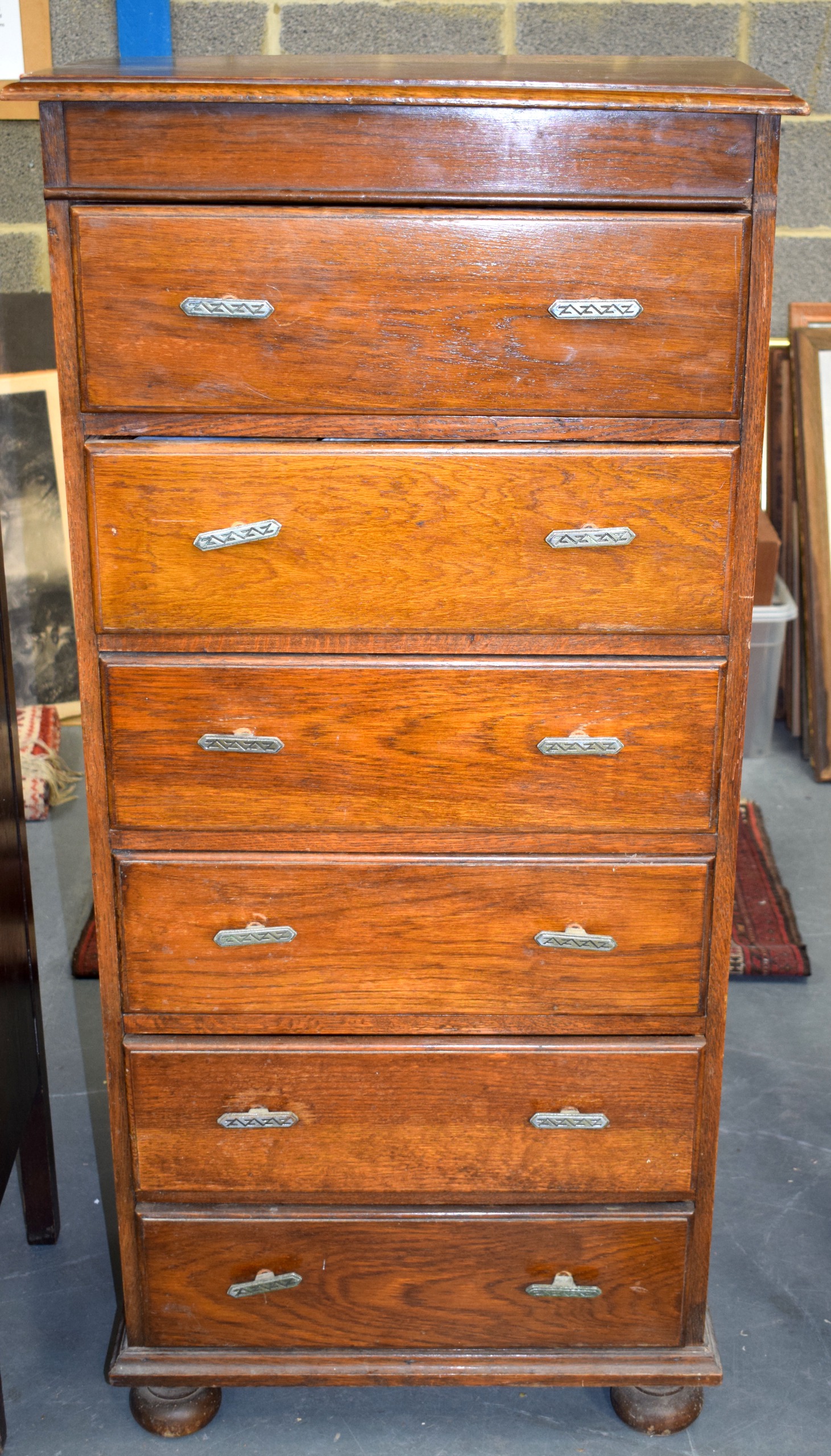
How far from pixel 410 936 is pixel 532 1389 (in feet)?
2.20

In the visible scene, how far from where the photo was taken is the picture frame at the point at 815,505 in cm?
340

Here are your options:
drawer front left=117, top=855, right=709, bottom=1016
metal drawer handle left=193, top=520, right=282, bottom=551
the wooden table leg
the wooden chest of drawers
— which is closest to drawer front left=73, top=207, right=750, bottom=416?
the wooden chest of drawers

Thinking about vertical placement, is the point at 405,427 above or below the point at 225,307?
below

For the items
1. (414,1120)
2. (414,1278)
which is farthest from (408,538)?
(414,1278)

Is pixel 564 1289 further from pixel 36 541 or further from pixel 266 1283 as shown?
pixel 36 541

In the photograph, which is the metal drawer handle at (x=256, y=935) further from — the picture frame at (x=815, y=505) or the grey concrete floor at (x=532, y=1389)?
the picture frame at (x=815, y=505)

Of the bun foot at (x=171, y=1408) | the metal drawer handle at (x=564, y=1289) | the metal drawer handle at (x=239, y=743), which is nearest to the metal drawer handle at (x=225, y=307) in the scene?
the metal drawer handle at (x=239, y=743)

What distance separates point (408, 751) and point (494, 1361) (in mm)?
763

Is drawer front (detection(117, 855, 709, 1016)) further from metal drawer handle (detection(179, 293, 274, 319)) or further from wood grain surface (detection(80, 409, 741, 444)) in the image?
metal drawer handle (detection(179, 293, 274, 319))

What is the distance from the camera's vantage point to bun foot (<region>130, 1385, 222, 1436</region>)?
5.65 ft

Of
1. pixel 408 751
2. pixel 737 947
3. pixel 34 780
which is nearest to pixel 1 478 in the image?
pixel 34 780

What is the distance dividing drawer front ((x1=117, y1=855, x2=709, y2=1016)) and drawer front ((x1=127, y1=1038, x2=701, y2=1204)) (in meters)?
0.05

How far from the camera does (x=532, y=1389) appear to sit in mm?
1802

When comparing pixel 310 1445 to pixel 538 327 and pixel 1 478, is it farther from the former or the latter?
pixel 1 478
